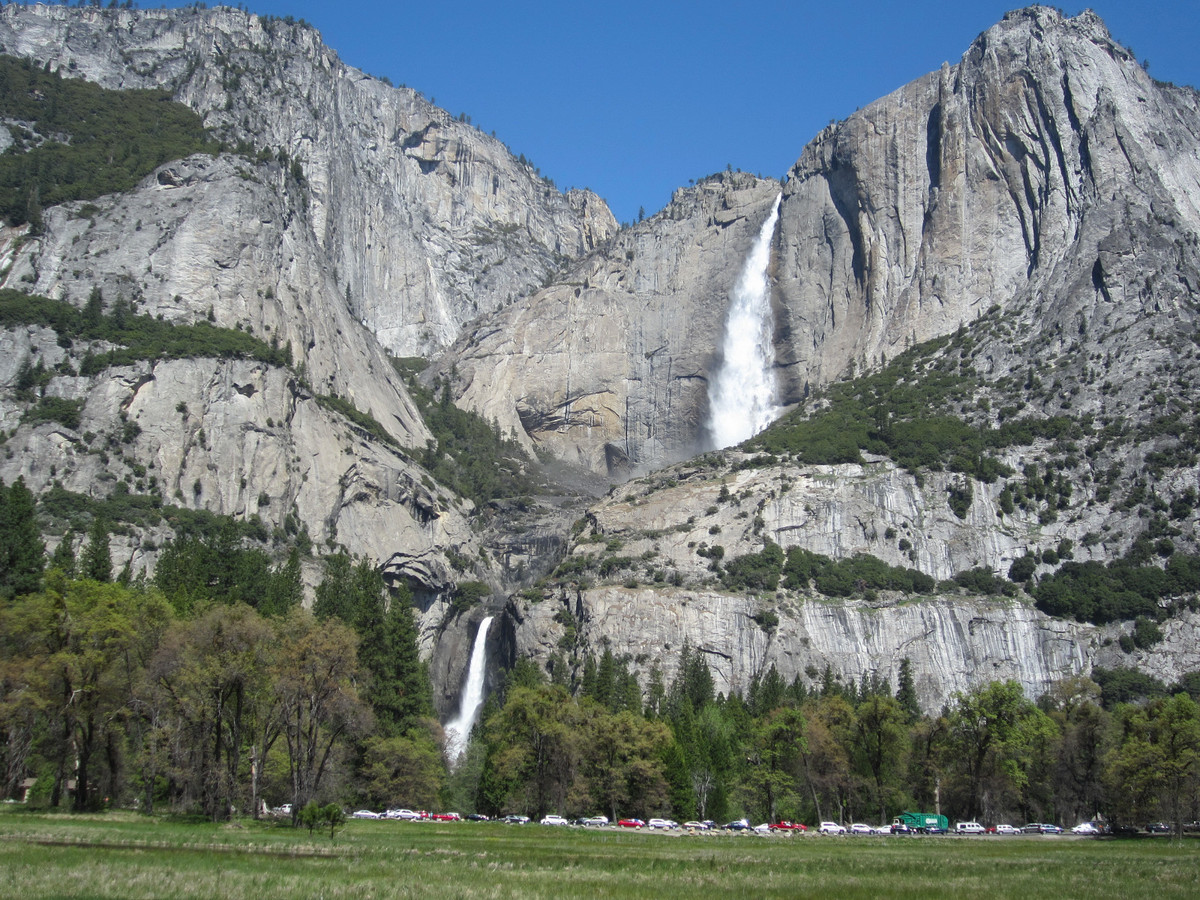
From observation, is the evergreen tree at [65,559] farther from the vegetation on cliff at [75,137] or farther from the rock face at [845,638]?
the vegetation on cliff at [75,137]

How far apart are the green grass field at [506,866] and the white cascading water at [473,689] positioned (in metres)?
80.5

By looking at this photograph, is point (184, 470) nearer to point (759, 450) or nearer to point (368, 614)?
point (368, 614)

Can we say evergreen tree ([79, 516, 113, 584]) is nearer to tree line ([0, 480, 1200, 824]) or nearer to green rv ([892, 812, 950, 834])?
tree line ([0, 480, 1200, 824])

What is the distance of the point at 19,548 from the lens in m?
82.5

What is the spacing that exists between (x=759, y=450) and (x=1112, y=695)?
6065cm

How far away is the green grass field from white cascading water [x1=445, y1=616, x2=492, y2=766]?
80.5 m

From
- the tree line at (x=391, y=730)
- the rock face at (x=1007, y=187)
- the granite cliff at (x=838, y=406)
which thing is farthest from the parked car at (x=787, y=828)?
the rock face at (x=1007, y=187)

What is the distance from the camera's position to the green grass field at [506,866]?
30.8 m

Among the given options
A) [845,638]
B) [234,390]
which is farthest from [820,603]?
[234,390]

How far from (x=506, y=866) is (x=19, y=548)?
195ft

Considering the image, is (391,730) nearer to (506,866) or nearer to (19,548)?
(19,548)

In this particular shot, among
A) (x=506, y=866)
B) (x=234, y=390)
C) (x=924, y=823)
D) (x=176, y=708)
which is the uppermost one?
(x=234, y=390)

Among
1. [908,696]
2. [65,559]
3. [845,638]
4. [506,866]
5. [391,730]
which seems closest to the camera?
[506,866]

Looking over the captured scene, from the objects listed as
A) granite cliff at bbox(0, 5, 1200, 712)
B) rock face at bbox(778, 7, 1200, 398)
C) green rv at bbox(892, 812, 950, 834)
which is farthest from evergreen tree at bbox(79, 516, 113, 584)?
rock face at bbox(778, 7, 1200, 398)
